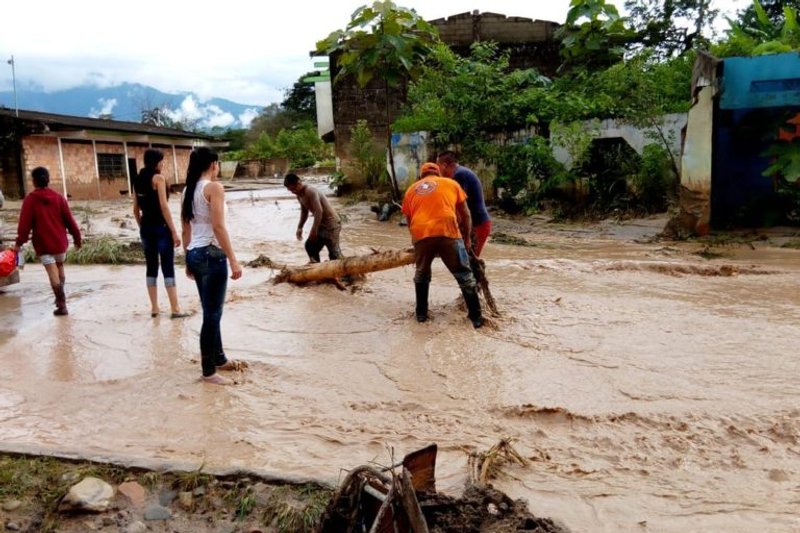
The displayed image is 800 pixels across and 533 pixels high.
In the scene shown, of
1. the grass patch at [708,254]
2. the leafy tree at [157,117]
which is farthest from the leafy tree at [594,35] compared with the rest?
the leafy tree at [157,117]

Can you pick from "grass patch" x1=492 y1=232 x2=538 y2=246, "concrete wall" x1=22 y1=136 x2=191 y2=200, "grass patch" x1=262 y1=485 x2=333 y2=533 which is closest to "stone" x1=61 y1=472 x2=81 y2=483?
"grass patch" x1=262 y1=485 x2=333 y2=533

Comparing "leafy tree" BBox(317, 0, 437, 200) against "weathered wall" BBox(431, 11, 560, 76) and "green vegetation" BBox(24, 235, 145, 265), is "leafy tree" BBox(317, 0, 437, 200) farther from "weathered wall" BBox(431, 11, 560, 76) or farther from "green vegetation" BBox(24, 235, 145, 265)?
"weathered wall" BBox(431, 11, 560, 76)

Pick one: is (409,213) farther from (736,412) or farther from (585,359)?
(736,412)

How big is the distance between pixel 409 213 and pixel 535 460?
328cm

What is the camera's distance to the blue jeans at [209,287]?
14.7 ft

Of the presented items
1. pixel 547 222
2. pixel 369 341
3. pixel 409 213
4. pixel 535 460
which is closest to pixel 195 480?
pixel 535 460

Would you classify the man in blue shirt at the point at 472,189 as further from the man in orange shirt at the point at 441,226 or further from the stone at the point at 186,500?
the stone at the point at 186,500

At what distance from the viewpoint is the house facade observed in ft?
71.2

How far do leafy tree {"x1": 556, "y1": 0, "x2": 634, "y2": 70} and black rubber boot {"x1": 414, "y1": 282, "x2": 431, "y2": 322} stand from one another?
12.9 metres

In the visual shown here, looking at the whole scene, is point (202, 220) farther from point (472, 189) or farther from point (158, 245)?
point (472, 189)

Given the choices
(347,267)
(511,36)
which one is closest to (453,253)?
(347,267)

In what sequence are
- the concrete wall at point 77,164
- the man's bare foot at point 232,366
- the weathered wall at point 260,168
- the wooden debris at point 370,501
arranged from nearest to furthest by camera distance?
the wooden debris at point 370,501
the man's bare foot at point 232,366
the concrete wall at point 77,164
the weathered wall at point 260,168

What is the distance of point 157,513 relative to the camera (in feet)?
9.35

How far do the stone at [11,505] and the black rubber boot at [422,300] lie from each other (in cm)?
410
